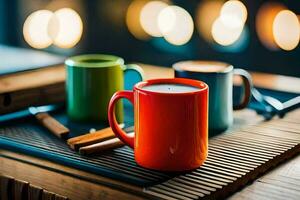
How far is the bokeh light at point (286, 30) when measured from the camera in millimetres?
1193

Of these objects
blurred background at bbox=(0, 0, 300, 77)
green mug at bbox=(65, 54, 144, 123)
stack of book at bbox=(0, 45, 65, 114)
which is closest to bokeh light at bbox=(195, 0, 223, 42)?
blurred background at bbox=(0, 0, 300, 77)

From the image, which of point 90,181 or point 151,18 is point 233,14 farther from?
point 90,181

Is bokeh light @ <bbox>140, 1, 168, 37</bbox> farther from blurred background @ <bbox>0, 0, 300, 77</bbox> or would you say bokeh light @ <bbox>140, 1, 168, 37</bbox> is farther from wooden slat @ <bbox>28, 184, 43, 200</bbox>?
wooden slat @ <bbox>28, 184, 43, 200</bbox>

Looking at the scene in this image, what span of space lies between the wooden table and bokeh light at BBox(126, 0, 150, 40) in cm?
70

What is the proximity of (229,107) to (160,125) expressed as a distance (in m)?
0.21

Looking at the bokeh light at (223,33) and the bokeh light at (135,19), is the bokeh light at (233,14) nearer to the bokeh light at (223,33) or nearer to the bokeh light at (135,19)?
the bokeh light at (223,33)

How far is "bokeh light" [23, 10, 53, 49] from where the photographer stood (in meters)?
1.61

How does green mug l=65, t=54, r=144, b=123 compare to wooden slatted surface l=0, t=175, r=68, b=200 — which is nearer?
wooden slatted surface l=0, t=175, r=68, b=200

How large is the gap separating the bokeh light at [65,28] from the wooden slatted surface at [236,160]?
2.57ft

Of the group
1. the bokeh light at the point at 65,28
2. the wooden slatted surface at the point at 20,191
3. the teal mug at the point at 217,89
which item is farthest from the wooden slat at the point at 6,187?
the bokeh light at the point at 65,28

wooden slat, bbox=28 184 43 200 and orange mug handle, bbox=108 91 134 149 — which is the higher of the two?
orange mug handle, bbox=108 91 134 149

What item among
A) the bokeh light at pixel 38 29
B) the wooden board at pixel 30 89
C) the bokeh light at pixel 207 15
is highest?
the bokeh light at pixel 207 15

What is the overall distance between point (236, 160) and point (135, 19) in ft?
2.54

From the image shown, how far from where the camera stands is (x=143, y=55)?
4.65ft
